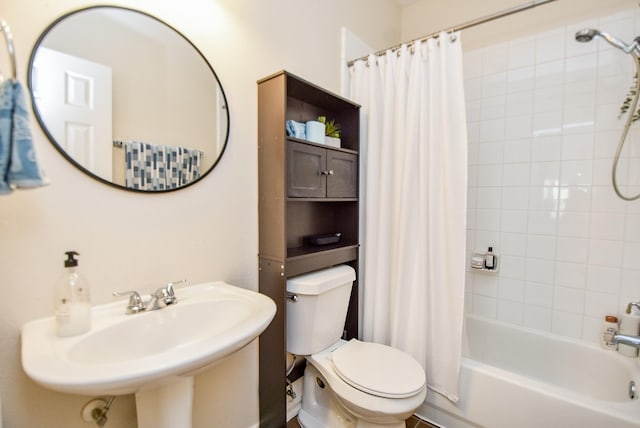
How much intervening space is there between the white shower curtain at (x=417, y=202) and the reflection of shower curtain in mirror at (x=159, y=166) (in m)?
1.01

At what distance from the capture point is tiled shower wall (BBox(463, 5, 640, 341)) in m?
1.65

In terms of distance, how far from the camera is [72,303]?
81 centimetres

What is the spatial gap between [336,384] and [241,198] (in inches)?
37.2

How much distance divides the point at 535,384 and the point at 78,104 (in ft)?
6.90

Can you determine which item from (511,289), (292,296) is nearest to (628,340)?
(511,289)

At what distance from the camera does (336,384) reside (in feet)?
4.31

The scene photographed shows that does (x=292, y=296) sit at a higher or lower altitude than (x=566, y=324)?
higher

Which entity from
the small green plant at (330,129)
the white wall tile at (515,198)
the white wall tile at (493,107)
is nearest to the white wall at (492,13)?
the white wall tile at (493,107)

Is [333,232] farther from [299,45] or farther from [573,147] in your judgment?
[573,147]

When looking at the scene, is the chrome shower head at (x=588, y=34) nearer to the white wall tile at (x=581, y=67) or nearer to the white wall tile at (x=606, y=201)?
the white wall tile at (x=581, y=67)

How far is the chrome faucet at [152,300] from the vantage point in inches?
37.6

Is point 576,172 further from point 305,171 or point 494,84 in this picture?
point 305,171

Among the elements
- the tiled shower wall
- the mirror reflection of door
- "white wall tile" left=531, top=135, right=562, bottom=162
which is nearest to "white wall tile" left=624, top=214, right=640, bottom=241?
the tiled shower wall

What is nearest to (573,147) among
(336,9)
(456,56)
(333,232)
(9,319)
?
(456,56)
